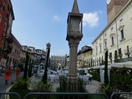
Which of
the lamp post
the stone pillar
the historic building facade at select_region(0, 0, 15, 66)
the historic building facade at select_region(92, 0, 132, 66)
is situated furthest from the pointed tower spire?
the historic building facade at select_region(0, 0, 15, 66)

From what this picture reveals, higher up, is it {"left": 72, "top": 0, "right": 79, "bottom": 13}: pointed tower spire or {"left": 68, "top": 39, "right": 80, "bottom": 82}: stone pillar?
{"left": 72, "top": 0, "right": 79, "bottom": 13}: pointed tower spire

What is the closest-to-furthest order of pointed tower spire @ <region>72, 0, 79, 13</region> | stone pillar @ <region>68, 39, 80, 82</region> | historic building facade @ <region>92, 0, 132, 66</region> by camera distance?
stone pillar @ <region>68, 39, 80, 82</region> < pointed tower spire @ <region>72, 0, 79, 13</region> < historic building facade @ <region>92, 0, 132, 66</region>

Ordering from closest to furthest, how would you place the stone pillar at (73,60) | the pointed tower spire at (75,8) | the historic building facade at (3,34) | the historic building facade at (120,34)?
the stone pillar at (73,60) < the pointed tower spire at (75,8) < the historic building facade at (120,34) < the historic building facade at (3,34)

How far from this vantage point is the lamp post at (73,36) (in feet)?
28.1

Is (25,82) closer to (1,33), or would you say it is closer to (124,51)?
(124,51)

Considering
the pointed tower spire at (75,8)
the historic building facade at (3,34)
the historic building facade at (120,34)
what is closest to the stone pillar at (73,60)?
the pointed tower spire at (75,8)

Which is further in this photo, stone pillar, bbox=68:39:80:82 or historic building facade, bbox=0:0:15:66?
historic building facade, bbox=0:0:15:66

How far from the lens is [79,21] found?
959 centimetres

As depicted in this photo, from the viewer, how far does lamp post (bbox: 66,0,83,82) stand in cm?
856

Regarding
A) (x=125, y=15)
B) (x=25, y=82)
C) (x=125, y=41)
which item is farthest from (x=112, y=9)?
→ (x=25, y=82)

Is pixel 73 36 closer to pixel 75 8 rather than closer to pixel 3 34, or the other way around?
Answer: pixel 75 8

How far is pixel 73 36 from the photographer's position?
9047 mm

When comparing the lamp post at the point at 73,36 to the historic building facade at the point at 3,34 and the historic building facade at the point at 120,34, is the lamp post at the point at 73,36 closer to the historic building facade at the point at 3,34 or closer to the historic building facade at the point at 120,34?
the historic building facade at the point at 120,34

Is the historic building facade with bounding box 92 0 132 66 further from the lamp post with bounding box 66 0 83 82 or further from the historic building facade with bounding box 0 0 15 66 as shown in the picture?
the historic building facade with bounding box 0 0 15 66
